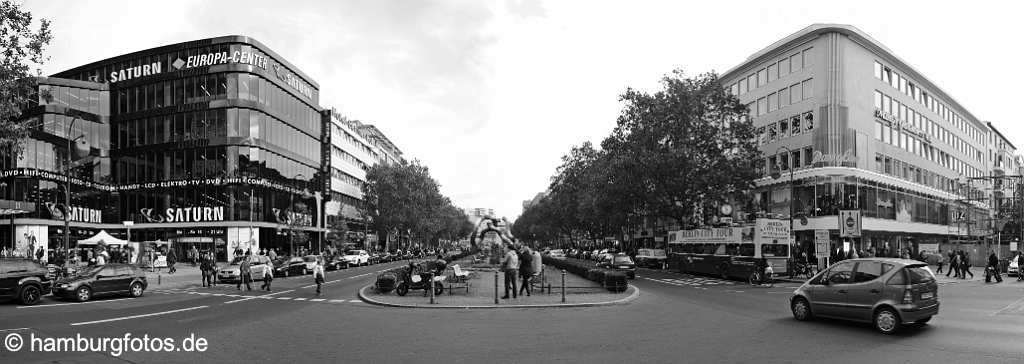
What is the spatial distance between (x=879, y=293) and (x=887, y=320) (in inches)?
22.6

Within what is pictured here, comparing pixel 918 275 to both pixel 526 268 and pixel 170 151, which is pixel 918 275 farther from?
pixel 170 151

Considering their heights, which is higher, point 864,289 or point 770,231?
point 770,231

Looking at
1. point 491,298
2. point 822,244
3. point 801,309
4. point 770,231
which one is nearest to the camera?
point 801,309

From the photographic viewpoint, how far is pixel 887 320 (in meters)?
12.9

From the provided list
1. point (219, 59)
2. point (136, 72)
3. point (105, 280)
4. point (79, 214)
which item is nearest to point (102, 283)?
point (105, 280)

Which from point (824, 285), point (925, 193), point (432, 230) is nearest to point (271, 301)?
point (824, 285)

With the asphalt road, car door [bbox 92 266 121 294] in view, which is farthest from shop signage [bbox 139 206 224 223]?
the asphalt road

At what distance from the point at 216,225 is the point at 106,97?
64.7 ft

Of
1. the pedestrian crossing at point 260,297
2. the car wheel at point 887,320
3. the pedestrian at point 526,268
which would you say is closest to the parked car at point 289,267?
the pedestrian crossing at point 260,297

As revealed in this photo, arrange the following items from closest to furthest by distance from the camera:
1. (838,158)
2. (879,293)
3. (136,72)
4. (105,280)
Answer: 1. (879,293)
2. (105,280)
3. (838,158)
4. (136,72)

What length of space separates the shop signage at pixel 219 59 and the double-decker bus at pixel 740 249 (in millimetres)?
45207

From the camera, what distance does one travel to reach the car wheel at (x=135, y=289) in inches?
971

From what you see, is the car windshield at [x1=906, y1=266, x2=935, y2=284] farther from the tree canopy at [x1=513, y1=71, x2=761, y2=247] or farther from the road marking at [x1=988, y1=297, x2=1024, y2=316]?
the tree canopy at [x1=513, y1=71, x2=761, y2=247]

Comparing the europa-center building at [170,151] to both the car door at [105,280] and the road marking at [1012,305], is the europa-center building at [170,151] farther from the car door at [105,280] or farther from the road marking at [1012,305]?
the road marking at [1012,305]
